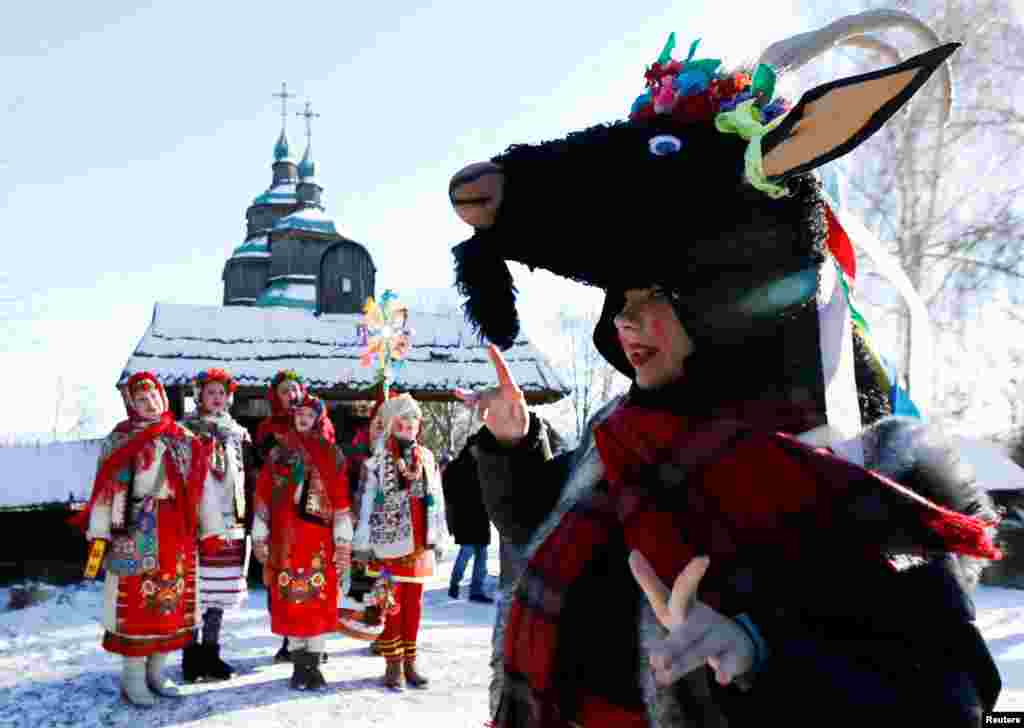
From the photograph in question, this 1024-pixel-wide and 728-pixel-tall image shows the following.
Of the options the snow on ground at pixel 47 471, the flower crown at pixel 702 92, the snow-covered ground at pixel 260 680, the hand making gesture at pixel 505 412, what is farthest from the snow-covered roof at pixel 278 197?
the flower crown at pixel 702 92

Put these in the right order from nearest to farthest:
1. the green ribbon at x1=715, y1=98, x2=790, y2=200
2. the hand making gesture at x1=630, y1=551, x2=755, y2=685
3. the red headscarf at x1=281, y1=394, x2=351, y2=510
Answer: the hand making gesture at x1=630, y1=551, x2=755, y2=685
the green ribbon at x1=715, y1=98, x2=790, y2=200
the red headscarf at x1=281, y1=394, x2=351, y2=510

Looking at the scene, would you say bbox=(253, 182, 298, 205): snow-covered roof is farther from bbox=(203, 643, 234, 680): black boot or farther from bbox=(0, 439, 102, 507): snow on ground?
bbox=(203, 643, 234, 680): black boot

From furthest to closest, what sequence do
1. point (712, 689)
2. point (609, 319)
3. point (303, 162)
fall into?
point (303, 162) → point (609, 319) → point (712, 689)

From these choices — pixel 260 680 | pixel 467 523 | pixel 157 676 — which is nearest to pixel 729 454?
pixel 157 676

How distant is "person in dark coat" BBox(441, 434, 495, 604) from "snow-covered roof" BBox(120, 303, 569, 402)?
186cm

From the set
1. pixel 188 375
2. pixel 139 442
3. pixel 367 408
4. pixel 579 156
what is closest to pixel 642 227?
pixel 579 156

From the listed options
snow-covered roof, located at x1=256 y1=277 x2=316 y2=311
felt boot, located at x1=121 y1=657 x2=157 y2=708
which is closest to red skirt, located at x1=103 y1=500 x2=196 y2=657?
felt boot, located at x1=121 y1=657 x2=157 y2=708

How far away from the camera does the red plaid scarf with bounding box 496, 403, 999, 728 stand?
3.53ft

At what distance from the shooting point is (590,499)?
1.51 meters

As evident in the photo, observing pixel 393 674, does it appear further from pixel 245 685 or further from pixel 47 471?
pixel 47 471

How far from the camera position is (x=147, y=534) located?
475cm

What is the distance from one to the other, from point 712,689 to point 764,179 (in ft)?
2.57

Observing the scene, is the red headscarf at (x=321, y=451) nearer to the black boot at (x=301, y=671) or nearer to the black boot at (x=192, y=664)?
the black boot at (x=301, y=671)

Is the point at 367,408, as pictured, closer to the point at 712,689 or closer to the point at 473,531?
the point at 473,531
